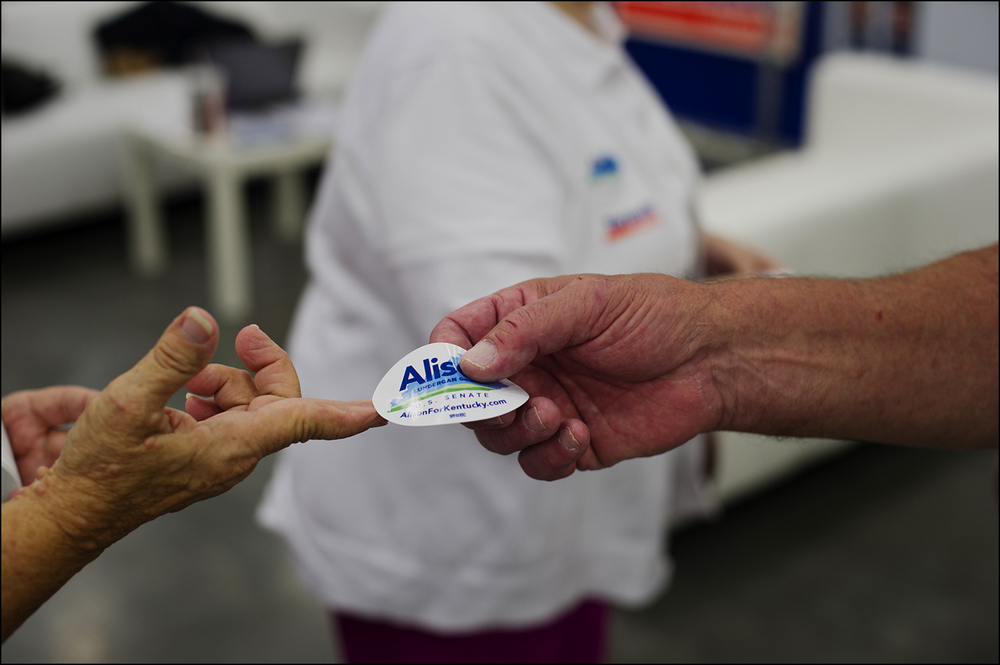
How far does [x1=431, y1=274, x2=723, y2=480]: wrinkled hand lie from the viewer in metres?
0.58

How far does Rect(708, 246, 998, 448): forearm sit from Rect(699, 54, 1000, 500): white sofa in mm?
342

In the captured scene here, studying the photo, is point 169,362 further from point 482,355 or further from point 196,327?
point 482,355

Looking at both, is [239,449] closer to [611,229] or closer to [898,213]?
[611,229]

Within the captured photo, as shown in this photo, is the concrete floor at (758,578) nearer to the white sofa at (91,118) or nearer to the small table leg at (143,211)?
the small table leg at (143,211)

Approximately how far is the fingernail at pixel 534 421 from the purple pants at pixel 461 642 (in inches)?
23.6

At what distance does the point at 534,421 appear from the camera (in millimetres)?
592

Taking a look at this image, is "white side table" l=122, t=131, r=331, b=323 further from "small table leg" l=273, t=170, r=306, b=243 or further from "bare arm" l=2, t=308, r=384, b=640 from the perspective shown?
"bare arm" l=2, t=308, r=384, b=640

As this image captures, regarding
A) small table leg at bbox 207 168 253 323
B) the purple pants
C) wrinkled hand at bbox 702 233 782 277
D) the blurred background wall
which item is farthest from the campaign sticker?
small table leg at bbox 207 168 253 323

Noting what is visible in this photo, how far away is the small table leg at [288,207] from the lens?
13.5 ft

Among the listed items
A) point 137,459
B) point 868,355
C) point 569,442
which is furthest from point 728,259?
point 137,459

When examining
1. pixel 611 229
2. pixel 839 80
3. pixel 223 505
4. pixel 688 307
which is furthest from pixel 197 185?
pixel 688 307

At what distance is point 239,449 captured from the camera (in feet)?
1.69

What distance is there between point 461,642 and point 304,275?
8.98ft

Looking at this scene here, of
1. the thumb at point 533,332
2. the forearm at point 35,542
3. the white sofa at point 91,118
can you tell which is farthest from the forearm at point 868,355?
the white sofa at point 91,118
